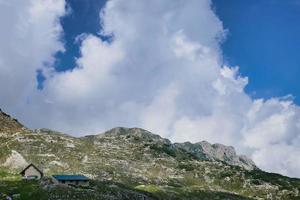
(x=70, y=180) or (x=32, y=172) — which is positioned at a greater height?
(x=32, y=172)

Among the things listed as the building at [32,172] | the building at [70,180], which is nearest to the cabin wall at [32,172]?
the building at [32,172]

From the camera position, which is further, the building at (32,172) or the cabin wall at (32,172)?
the cabin wall at (32,172)

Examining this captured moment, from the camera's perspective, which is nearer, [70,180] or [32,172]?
[70,180]

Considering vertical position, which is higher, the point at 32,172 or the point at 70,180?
the point at 32,172

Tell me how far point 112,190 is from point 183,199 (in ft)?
227

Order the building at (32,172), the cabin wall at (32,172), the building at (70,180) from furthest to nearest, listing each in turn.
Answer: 1. the cabin wall at (32,172)
2. the building at (32,172)
3. the building at (70,180)

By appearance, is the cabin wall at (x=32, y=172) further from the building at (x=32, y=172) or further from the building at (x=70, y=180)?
the building at (x=70, y=180)

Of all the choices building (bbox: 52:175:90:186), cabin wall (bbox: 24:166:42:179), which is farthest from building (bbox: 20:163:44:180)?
building (bbox: 52:175:90:186)

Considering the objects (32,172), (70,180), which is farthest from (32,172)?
(70,180)

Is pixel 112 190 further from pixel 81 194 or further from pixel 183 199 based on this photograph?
pixel 183 199

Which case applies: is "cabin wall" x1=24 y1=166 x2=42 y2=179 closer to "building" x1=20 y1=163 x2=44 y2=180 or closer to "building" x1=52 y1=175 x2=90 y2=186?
"building" x1=20 y1=163 x2=44 y2=180

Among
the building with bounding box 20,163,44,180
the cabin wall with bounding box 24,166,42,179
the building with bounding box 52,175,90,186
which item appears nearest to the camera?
the building with bounding box 52,175,90,186

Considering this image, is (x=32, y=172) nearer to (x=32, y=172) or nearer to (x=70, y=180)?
(x=32, y=172)

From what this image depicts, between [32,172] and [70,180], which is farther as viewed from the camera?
[32,172]
